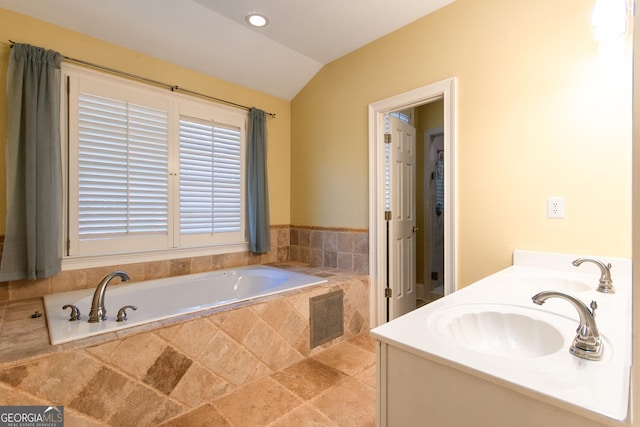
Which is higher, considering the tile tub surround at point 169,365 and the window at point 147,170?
the window at point 147,170

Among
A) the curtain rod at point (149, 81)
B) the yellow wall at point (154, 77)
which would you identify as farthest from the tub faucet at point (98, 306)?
the curtain rod at point (149, 81)

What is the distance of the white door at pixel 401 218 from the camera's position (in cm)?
264

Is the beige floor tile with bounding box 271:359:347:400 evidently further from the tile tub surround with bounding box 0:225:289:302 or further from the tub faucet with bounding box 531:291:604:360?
the tub faucet with bounding box 531:291:604:360

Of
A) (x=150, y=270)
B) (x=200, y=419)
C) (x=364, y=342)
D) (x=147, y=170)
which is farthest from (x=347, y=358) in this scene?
(x=147, y=170)

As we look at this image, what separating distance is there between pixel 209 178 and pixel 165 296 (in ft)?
3.60

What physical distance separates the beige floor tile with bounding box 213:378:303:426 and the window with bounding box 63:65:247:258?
1.39 m

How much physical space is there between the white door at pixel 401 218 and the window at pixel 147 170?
1.51 m

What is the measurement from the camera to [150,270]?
2418 mm

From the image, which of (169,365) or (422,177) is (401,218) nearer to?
(422,177)

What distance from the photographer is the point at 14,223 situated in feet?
5.93

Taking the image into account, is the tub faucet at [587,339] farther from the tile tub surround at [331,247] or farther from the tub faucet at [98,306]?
the tile tub surround at [331,247]

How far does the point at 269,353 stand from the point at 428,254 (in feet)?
8.10

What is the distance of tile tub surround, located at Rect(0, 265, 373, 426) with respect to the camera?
1199mm

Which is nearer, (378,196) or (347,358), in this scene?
(347,358)
